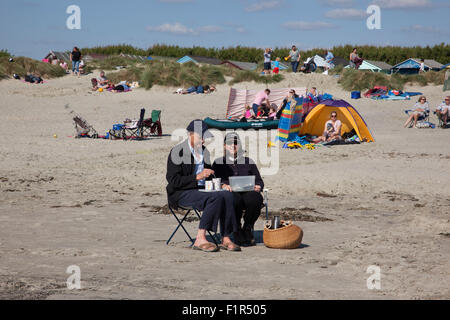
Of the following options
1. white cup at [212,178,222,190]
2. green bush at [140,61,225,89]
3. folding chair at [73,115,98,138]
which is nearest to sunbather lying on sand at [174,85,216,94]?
green bush at [140,61,225,89]

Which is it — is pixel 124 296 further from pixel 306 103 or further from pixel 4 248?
pixel 306 103

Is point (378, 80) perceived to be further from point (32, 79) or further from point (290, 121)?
point (32, 79)

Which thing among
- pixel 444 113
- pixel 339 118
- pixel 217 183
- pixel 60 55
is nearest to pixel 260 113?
pixel 339 118

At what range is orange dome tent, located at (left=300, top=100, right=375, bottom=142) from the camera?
17.1m

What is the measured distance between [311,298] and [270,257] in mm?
1529

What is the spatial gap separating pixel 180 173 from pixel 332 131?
34.5 ft

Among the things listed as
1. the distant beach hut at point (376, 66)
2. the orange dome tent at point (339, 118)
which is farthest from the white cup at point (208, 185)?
the distant beach hut at point (376, 66)

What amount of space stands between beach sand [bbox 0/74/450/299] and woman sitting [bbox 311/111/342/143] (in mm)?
777

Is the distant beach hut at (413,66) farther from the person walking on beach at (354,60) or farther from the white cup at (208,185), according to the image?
the white cup at (208,185)

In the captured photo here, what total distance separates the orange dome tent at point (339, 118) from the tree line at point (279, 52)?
36.7m

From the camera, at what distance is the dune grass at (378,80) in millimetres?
26812

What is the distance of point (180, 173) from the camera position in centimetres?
686

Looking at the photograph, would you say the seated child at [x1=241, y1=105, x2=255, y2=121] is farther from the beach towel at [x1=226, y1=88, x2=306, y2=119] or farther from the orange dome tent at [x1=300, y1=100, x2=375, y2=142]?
the orange dome tent at [x1=300, y1=100, x2=375, y2=142]
